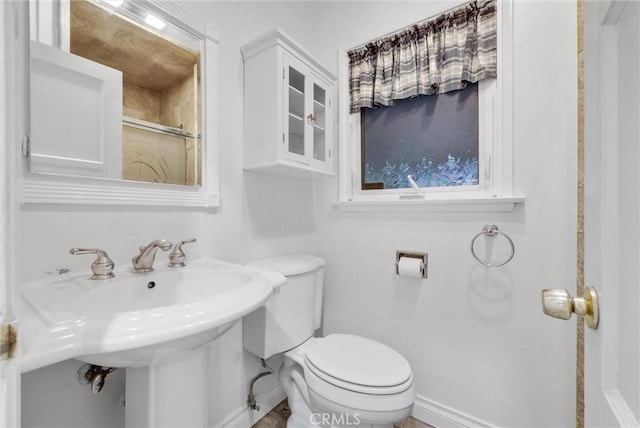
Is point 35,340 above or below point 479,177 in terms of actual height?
below

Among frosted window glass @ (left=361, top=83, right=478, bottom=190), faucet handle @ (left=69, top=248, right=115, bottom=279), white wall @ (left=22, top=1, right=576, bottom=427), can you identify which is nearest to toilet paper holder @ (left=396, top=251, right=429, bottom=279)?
white wall @ (left=22, top=1, right=576, bottom=427)

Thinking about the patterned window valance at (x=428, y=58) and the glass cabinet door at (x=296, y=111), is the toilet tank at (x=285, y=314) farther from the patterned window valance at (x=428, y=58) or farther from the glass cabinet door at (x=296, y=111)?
the patterned window valance at (x=428, y=58)

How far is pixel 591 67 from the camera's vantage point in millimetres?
436

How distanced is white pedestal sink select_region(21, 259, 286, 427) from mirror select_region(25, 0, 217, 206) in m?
0.30

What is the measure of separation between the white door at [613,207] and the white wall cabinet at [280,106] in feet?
3.24

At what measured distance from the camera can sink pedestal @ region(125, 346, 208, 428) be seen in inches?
28.1

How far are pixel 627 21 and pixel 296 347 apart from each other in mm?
1377

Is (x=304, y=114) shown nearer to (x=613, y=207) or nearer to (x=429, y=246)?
(x=429, y=246)

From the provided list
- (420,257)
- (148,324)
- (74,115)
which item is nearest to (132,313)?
(148,324)

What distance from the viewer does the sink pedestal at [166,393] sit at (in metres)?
0.71

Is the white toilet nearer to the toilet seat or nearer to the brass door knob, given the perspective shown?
the toilet seat

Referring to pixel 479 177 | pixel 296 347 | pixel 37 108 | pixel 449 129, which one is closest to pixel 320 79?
pixel 449 129

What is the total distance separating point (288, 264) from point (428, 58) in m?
1.22

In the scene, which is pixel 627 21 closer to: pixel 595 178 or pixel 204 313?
pixel 595 178
